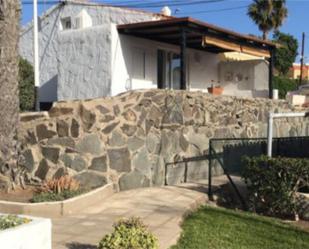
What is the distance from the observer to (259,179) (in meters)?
8.77

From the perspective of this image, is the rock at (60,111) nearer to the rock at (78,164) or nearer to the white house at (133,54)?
the rock at (78,164)

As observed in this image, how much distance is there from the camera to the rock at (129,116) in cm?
1023

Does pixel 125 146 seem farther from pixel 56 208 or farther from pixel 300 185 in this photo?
pixel 300 185

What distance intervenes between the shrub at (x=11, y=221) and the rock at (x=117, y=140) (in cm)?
479

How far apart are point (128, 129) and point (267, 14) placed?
39.3 metres

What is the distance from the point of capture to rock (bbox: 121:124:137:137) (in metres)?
10.1

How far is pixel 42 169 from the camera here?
380 inches

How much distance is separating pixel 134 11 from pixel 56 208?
38.9 feet

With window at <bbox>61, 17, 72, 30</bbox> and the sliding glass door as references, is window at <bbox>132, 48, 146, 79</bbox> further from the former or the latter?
window at <bbox>61, 17, 72, 30</bbox>

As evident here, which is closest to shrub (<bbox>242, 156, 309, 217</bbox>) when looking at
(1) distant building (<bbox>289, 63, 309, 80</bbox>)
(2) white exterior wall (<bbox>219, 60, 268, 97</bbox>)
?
(2) white exterior wall (<bbox>219, 60, 268, 97</bbox>)

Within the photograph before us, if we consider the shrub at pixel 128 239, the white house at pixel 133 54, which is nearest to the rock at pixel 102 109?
→ the shrub at pixel 128 239

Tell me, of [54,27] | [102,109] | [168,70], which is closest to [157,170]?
[102,109]

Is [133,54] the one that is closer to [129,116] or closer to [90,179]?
[129,116]

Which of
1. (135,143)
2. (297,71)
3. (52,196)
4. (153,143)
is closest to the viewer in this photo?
(52,196)
